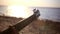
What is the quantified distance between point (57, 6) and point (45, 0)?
0.20 m

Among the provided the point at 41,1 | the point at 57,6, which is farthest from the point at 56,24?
the point at 41,1

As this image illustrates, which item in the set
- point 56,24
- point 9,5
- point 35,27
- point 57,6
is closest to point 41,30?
point 35,27

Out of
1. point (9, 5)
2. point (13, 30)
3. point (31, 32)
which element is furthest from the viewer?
point (9, 5)

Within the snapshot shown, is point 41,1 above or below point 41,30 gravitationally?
above

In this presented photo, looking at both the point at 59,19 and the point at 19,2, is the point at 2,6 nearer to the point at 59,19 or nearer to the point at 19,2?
the point at 19,2

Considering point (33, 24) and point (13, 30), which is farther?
point (33, 24)

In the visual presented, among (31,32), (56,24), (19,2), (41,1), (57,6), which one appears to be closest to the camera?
(31,32)

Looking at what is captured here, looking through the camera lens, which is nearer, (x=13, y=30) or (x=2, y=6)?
(x=13, y=30)

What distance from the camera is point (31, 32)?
3.70 ft

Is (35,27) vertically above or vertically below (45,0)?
below

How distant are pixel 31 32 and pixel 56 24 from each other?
31 cm

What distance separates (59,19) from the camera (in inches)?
54.6

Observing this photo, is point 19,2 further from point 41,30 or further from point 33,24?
point 41,30

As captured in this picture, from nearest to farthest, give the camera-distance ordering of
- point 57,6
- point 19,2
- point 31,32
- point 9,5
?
point 31,32 < point 57,6 < point 19,2 < point 9,5
